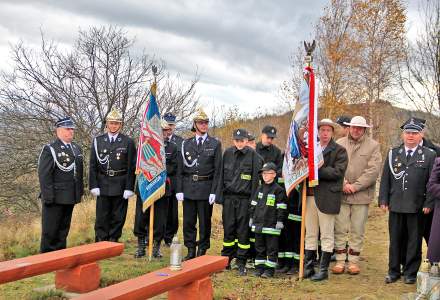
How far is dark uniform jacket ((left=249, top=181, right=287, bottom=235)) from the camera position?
6.98 meters

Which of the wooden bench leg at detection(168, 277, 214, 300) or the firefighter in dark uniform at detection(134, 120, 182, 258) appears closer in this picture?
the wooden bench leg at detection(168, 277, 214, 300)

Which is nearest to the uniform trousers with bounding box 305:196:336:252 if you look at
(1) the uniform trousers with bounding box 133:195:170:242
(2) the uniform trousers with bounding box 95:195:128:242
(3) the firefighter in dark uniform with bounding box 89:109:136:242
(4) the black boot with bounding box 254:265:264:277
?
(4) the black boot with bounding box 254:265:264:277

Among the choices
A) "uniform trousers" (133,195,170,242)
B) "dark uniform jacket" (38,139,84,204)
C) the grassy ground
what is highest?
"dark uniform jacket" (38,139,84,204)

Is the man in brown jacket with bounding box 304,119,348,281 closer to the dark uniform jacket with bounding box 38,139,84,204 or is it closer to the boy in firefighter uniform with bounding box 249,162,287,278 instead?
the boy in firefighter uniform with bounding box 249,162,287,278

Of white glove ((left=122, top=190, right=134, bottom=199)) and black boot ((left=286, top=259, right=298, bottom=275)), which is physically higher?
white glove ((left=122, top=190, right=134, bottom=199))

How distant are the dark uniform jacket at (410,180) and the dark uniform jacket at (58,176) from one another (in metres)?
4.60

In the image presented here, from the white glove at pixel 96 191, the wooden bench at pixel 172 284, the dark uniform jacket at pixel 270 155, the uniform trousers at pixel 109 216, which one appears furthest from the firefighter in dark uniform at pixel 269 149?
the wooden bench at pixel 172 284

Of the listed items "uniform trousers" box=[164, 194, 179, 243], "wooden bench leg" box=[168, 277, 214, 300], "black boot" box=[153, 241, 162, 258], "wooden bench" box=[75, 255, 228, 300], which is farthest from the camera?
"uniform trousers" box=[164, 194, 179, 243]

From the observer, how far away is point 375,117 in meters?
23.0

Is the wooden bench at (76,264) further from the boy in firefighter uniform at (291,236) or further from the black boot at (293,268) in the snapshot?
the black boot at (293,268)

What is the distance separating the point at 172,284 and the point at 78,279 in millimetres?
1709

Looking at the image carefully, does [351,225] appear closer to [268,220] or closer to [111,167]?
[268,220]

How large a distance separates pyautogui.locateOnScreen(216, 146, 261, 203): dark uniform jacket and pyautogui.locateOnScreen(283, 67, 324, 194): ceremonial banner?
0.50m

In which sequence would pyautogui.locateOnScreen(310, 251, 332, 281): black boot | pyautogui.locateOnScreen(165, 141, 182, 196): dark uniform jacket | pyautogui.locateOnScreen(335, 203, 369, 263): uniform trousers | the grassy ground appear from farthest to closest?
pyautogui.locateOnScreen(165, 141, 182, 196): dark uniform jacket → pyautogui.locateOnScreen(335, 203, 369, 263): uniform trousers → pyautogui.locateOnScreen(310, 251, 332, 281): black boot → the grassy ground
